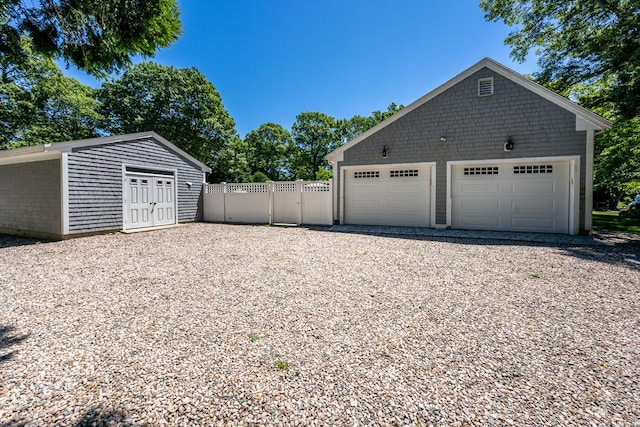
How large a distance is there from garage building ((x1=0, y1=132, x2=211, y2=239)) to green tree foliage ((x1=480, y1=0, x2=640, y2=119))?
1516 cm

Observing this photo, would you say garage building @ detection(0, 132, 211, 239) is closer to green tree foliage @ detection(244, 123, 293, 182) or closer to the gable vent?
the gable vent

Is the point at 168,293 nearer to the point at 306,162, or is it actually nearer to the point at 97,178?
the point at 97,178

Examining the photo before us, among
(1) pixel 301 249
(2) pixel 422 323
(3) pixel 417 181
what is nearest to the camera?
(2) pixel 422 323

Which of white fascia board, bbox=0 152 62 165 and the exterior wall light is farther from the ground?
the exterior wall light

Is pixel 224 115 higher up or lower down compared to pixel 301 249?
higher up

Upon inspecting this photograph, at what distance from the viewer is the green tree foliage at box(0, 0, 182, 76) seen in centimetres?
359

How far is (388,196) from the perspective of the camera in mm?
10977

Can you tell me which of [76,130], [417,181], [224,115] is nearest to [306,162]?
[224,115]

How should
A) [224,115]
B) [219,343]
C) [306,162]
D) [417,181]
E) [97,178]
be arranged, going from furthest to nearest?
[306,162]
[224,115]
[417,181]
[97,178]
[219,343]

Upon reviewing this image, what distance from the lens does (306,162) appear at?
35344 mm

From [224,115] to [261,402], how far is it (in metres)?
25.9

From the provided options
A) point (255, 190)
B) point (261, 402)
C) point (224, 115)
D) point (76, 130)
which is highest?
point (224, 115)

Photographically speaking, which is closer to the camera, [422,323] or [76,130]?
[422,323]

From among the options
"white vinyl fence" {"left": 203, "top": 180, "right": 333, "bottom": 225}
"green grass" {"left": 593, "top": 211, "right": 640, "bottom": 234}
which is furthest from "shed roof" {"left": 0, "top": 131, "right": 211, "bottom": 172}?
"green grass" {"left": 593, "top": 211, "right": 640, "bottom": 234}
